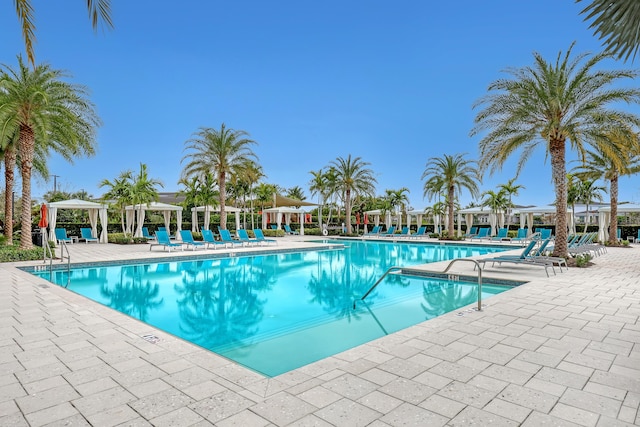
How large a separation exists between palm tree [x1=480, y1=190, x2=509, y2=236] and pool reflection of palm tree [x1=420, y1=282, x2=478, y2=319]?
66.7 feet

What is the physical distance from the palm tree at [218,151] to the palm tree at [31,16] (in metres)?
17.9

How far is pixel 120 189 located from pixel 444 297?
19.6m

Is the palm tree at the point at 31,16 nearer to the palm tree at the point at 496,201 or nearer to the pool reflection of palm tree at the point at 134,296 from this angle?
the pool reflection of palm tree at the point at 134,296

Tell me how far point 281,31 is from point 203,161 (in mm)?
8550

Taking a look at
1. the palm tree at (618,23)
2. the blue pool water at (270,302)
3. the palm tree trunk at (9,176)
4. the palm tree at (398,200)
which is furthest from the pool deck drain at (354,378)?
the palm tree at (398,200)

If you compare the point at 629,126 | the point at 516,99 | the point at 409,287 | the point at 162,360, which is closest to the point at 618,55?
the point at 162,360

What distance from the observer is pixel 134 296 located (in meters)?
8.98

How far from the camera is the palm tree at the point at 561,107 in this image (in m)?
11.7

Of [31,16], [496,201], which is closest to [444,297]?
[31,16]

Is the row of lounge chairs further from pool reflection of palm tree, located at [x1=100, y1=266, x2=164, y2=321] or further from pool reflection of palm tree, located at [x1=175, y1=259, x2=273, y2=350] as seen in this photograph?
pool reflection of palm tree, located at [x1=100, y1=266, x2=164, y2=321]

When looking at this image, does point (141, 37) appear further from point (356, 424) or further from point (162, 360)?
point (356, 424)

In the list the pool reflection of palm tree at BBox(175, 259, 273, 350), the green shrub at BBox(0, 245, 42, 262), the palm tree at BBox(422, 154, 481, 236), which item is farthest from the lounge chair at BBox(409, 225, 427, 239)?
the green shrub at BBox(0, 245, 42, 262)

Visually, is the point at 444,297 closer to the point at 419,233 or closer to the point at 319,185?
the point at 419,233

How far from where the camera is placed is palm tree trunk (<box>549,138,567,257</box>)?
40.4 feet
